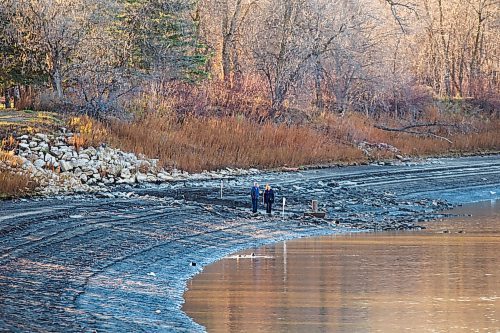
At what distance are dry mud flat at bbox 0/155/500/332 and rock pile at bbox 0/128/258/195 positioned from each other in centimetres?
139

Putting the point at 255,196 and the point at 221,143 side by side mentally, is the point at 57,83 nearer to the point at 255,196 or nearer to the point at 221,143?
the point at 221,143

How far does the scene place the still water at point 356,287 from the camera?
642 inches

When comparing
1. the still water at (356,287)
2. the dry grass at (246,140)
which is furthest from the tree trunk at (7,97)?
the still water at (356,287)

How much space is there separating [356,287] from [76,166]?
16700 millimetres

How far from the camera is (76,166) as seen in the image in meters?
34.2

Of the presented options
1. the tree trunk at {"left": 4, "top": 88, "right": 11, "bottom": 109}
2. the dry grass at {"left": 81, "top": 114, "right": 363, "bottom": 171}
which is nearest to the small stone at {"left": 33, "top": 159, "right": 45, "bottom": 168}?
the dry grass at {"left": 81, "top": 114, "right": 363, "bottom": 171}

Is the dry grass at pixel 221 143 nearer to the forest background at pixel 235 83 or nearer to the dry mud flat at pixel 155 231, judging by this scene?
the forest background at pixel 235 83

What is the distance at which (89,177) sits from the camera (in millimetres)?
33969

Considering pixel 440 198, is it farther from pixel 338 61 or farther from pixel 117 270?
pixel 117 270

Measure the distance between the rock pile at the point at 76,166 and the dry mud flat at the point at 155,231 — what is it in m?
1.39

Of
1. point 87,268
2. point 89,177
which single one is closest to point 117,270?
point 87,268

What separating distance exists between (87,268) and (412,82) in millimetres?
45548

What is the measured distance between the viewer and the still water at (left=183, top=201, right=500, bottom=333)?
16.3 meters

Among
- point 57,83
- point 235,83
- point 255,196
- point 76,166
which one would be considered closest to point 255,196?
point 255,196
